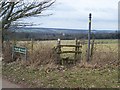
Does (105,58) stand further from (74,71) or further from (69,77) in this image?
(69,77)

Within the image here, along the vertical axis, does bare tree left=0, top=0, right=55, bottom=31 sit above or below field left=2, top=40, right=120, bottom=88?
above

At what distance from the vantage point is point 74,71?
13.4 meters

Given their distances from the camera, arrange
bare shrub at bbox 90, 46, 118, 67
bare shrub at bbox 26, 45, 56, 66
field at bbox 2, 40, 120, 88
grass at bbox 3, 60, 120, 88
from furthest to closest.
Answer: bare shrub at bbox 26, 45, 56, 66 → bare shrub at bbox 90, 46, 118, 67 → field at bbox 2, 40, 120, 88 → grass at bbox 3, 60, 120, 88

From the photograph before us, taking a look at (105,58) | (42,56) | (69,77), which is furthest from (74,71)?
(42,56)

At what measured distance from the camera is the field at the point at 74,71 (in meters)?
10.8

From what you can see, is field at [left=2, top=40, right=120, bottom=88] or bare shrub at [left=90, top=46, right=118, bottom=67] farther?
bare shrub at [left=90, top=46, right=118, bottom=67]

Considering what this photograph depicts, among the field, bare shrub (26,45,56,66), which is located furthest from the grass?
bare shrub (26,45,56,66)

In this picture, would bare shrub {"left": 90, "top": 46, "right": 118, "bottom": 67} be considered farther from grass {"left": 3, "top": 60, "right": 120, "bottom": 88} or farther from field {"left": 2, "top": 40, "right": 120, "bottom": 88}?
grass {"left": 3, "top": 60, "right": 120, "bottom": 88}

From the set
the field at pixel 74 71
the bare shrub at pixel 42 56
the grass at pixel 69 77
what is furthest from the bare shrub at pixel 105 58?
the bare shrub at pixel 42 56

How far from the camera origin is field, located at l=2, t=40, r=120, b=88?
35.4ft

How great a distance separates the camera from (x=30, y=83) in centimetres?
1143

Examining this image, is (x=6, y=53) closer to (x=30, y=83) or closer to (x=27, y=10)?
(x=27, y=10)

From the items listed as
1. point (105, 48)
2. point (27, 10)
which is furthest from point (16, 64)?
point (105, 48)

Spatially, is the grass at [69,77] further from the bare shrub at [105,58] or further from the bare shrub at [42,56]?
the bare shrub at [42,56]
